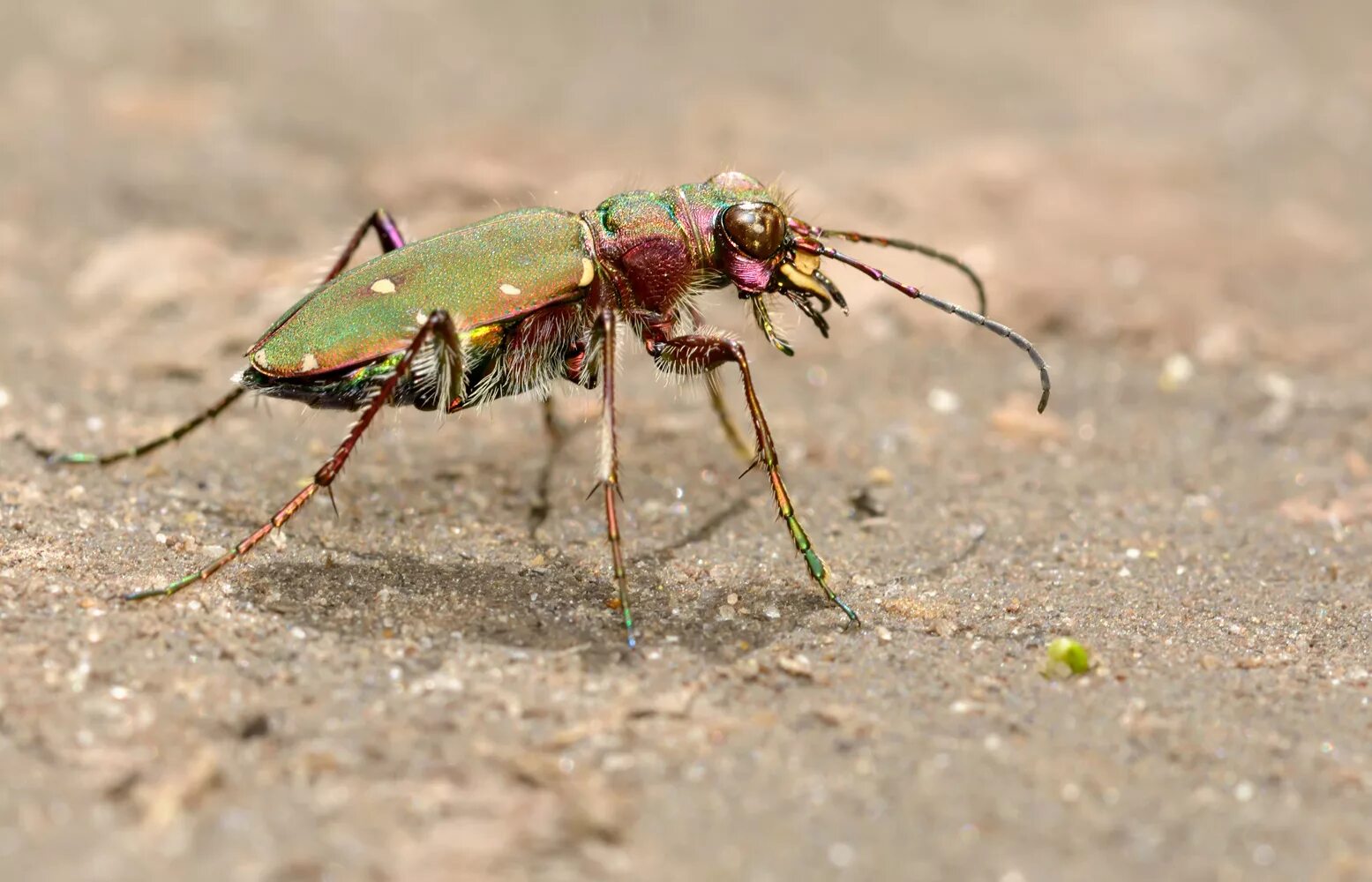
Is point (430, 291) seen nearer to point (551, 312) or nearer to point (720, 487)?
point (551, 312)

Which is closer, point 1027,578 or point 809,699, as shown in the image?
point 809,699

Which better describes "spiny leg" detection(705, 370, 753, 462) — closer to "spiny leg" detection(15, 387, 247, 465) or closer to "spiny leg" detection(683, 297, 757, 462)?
"spiny leg" detection(683, 297, 757, 462)

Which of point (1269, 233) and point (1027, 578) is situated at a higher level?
point (1269, 233)

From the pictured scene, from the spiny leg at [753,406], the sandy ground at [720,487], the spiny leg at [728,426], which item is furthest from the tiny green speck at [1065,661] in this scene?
the spiny leg at [728,426]

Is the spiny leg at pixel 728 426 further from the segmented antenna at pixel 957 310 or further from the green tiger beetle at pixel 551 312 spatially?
the segmented antenna at pixel 957 310

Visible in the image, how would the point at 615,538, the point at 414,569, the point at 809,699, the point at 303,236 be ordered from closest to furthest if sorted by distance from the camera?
the point at 809,699 → the point at 615,538 → the point at 414,569 → the point at 303,236

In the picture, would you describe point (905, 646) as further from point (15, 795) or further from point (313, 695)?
point (15, 795)

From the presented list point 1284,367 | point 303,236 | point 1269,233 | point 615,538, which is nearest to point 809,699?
point 615,538

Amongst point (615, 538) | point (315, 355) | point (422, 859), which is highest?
point (315, 355)
